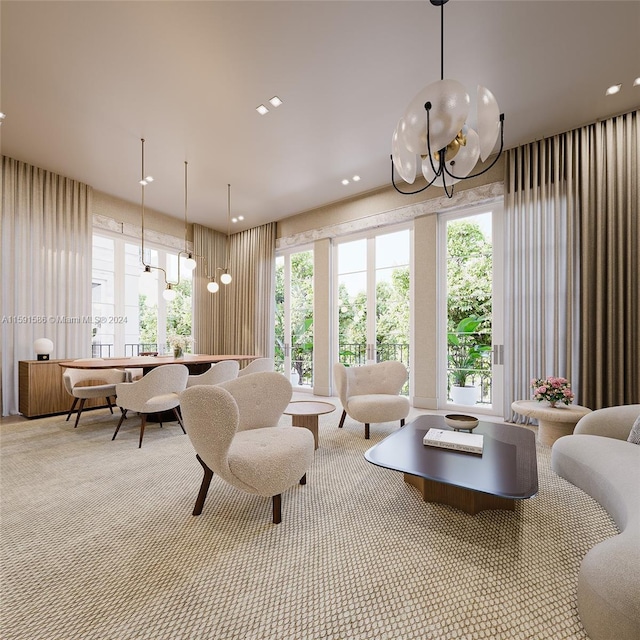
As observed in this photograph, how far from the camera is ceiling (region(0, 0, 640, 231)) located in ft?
7.64

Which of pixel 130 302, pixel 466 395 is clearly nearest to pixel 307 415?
pixel 466 395

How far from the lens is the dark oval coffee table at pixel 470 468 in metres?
1.49

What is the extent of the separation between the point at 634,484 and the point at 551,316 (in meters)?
2.67

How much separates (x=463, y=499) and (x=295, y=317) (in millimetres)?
4787

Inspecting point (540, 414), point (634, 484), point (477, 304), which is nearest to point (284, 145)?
point (477, 304)

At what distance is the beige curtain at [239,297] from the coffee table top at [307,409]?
11.5ft

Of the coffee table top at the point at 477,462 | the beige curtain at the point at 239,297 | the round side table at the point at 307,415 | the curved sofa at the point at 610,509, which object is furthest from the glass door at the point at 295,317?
the curved sofa at the point at 610,509

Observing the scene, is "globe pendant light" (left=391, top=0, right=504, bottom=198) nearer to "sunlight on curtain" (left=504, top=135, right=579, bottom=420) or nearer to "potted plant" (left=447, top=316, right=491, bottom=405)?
"sunlight on curtain" (left=504, top=135, right=579, bottom=420)

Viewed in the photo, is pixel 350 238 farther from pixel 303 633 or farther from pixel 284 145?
pixel 303 633

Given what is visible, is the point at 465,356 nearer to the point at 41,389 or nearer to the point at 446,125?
the point at 446,125

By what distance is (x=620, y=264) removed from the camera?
3.27m

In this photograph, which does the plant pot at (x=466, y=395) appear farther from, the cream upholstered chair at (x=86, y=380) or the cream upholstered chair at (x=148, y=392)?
the cream upholstered chair at (x=86, y=380)

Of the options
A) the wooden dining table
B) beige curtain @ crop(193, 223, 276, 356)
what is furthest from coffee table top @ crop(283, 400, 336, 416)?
beige curtain @ crop(193, 223, 276, 356)

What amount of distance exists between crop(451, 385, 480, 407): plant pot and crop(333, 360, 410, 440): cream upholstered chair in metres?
1.32
